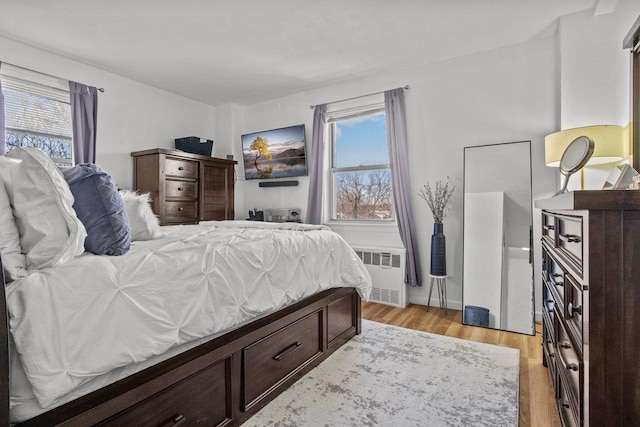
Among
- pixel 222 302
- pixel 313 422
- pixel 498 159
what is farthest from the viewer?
pixel 498 159

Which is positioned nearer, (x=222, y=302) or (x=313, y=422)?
(x=222, y=302)

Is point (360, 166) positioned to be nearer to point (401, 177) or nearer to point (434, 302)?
point (401, 177)

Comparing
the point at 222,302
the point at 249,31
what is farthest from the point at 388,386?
the point at 249,31

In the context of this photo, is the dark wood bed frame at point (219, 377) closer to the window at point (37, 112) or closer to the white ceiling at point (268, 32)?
the white ceiling at point (268, 32)

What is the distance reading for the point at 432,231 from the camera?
3.80 metres

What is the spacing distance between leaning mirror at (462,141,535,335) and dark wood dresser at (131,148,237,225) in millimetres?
3161

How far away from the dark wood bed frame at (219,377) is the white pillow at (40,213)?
0.25 metres

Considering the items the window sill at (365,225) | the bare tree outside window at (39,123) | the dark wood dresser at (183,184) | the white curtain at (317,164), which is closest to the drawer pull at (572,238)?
the window sill at (365,225)

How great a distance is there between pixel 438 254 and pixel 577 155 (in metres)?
1.86

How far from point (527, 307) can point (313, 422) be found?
2.37 metres

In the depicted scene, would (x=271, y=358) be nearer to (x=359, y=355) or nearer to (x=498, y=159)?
(x=359, y=355)

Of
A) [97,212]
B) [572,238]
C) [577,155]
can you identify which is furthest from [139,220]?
[577,155]

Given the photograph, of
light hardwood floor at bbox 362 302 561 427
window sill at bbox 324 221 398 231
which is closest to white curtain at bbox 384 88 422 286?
window sill at bbox 324 221 398 231

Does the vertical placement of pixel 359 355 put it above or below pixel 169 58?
below
